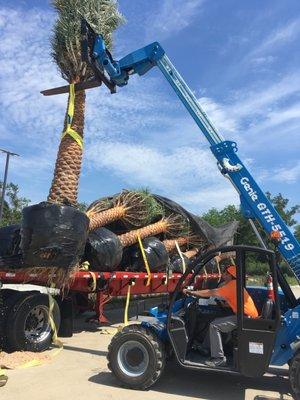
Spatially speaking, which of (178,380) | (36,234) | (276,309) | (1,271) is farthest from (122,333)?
(1,271)

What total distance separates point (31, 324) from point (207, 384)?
3.30 metres

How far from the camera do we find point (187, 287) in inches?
279

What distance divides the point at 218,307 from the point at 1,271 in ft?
13.4

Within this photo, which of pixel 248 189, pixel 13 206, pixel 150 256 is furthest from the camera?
pixel 13 206

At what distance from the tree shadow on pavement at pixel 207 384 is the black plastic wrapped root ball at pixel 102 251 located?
3201 mm

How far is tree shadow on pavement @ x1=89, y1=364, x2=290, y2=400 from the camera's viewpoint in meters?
6.25

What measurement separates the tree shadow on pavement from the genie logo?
247cm

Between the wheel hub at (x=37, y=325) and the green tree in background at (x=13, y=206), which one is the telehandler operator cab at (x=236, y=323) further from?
the green tree in background at (x=13, y=206)

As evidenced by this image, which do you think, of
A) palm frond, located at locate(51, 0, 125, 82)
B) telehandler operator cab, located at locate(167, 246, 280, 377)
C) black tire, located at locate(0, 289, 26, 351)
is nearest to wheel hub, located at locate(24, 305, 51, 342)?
black tire, located at locate(0, 289, 26, 351)

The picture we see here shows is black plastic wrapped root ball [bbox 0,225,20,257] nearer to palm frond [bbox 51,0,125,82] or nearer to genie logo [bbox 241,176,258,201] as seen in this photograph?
genie logo [bbox 241,176,258,201]

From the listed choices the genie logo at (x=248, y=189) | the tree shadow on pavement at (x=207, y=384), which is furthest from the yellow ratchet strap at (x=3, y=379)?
the genie logo at (x=248, y=189)

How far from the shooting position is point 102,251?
10.0 m

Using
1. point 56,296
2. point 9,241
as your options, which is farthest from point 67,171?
point 56,296

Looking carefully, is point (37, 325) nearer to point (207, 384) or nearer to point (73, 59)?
point (207, 384)
